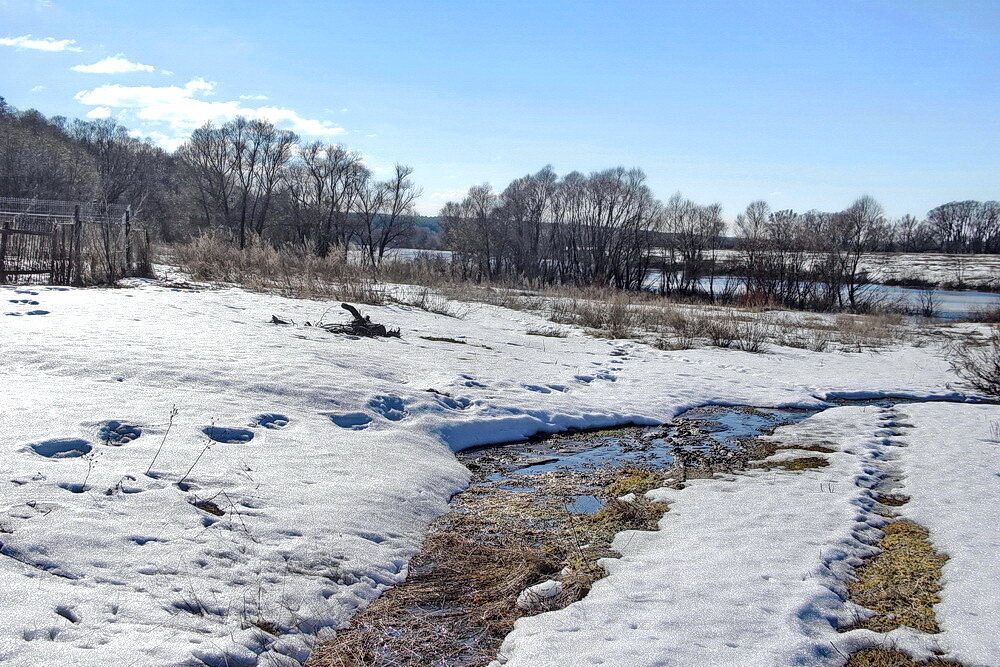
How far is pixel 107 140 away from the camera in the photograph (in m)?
79.5

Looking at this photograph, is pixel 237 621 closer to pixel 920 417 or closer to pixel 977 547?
pixel 977 547

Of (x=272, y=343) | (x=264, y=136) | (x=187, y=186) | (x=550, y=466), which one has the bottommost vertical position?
(x=550, y=466)

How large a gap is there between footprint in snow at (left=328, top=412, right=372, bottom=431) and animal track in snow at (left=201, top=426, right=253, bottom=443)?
104 centimetres

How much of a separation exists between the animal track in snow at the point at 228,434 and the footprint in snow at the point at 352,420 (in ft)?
3.43

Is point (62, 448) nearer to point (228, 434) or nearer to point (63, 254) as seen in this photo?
point (228, 434)

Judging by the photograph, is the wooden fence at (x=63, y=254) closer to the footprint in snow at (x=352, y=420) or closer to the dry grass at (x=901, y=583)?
the footprint in snow at (x=352, y=420)

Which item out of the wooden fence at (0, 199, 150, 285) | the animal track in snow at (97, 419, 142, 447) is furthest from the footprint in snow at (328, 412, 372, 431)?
the wooden fence at (0, 199, 150, 285)

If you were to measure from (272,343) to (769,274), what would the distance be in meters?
35.3

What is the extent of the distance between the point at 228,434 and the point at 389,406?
1980mm

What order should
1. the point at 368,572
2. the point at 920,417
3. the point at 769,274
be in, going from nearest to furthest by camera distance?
the point at 368,572 → the point at 920,417 → the point at 769,274

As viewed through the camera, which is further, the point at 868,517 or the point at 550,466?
the point at 550,466

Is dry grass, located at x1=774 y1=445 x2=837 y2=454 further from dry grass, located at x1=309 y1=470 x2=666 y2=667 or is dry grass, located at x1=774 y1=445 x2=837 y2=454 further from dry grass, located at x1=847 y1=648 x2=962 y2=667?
dry grass, located at x1=847 y1=648 x2=962 y2=667

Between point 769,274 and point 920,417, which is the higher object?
point 769,274

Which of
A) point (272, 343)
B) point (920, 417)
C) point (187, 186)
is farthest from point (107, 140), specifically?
point (920, 417)
